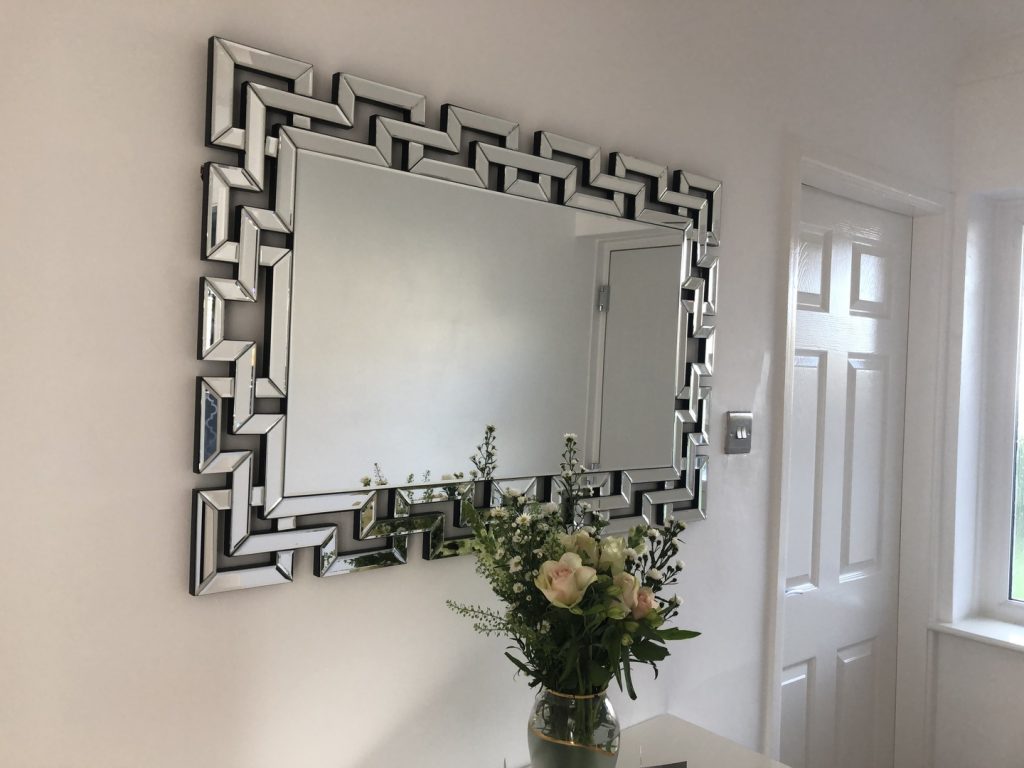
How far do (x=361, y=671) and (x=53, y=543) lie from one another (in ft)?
1.79

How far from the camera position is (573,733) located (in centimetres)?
126

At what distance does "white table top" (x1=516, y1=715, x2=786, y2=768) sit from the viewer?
5.29ft

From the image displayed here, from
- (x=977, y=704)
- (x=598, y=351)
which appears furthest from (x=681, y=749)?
(x=977, y=704)

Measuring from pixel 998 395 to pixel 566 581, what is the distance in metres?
2.28

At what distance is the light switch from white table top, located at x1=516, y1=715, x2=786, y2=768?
2.18ft

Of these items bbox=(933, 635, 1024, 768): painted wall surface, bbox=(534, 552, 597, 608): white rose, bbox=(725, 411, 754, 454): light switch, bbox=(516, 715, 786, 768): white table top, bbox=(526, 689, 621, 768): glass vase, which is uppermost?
bbox=(725, 411, 754, 454): light switch

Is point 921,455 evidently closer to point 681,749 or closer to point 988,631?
point 988,631

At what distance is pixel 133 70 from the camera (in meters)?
1.11

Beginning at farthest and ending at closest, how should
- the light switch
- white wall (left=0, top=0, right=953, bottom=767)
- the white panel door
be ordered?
the white panel door, the light switch, white wall (left=0, top=0, right=953, bottom=767)

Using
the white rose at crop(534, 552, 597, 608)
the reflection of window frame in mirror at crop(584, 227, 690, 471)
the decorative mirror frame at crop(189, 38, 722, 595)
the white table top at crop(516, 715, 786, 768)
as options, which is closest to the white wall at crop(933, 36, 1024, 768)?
the white table top at crop(516, 715, 786, 768)

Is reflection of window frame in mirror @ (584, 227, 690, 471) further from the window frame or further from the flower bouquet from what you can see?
the window frame

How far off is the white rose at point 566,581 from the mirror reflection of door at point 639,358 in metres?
0.53

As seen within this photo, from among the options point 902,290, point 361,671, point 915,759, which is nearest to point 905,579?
point 915,759

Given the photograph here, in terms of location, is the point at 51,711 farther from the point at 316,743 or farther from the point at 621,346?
the point at 621,346
